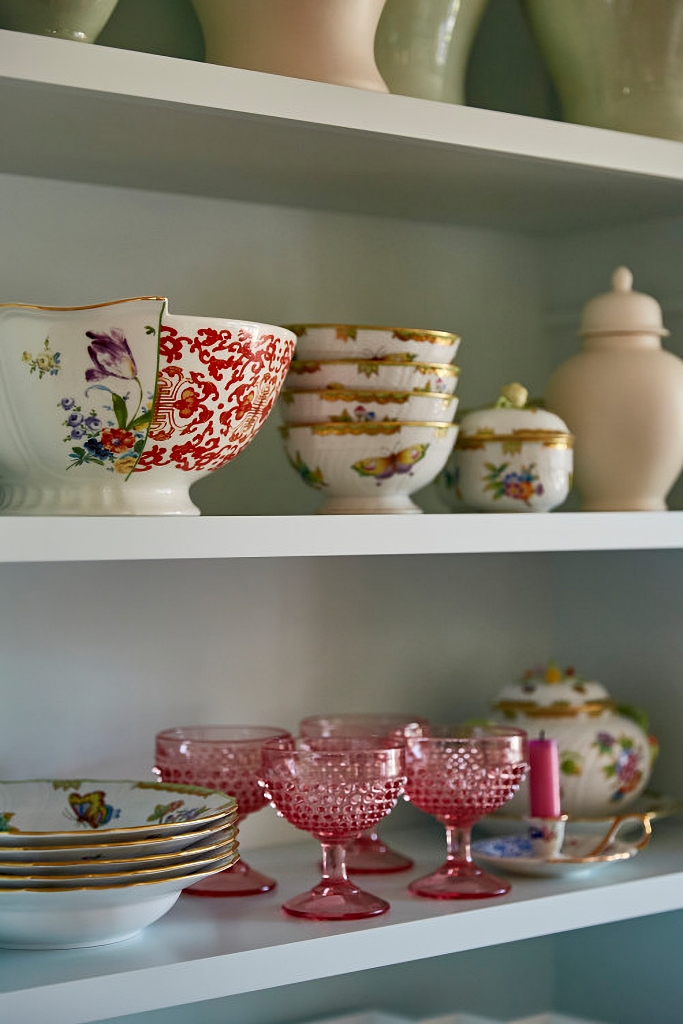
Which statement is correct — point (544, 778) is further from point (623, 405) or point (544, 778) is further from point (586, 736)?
point (623, 405)

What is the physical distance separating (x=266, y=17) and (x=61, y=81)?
0.25m

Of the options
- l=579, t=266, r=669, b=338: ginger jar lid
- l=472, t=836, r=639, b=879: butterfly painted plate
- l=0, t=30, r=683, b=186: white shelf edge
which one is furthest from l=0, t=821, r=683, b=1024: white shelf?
l=0, t=30, r=683, b=186: white shelf edge

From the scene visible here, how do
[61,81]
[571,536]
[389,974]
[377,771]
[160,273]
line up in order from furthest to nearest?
1. [389,974]
2. [160,273]
3. [571,536]
4. [377,771]
5. [61,81]

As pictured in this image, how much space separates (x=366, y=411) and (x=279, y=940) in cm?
45

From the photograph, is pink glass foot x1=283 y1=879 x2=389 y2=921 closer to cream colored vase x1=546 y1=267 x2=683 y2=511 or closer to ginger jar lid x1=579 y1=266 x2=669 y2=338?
cream colored vase x1=546 y1=267 x2=683 y2=511

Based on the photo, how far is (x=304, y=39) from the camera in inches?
46.8

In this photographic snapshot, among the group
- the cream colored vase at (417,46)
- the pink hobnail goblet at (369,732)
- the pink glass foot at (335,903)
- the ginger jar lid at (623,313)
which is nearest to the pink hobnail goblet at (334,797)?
the pink glass foot at (335,903)

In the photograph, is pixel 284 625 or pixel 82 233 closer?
pixel 82 233

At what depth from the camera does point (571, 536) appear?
129 cm

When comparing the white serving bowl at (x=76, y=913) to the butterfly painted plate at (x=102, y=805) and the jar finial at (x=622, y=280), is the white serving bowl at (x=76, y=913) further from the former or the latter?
the jar finial at (x=622, y=280)

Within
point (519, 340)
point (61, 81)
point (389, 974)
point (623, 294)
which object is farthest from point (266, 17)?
point (389, 974)

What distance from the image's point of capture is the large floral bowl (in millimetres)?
1019

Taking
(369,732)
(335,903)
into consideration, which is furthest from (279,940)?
(369,732)

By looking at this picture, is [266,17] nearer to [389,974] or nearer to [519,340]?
[519,340]
